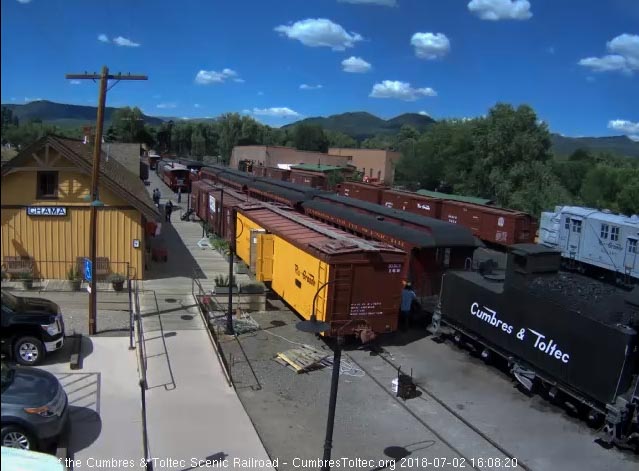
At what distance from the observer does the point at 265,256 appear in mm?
20609

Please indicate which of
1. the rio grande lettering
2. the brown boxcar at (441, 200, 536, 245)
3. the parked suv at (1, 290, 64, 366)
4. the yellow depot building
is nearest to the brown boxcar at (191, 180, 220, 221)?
the yellow depot building

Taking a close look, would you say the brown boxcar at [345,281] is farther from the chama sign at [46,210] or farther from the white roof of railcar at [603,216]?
the white roof of railcar at [603,216]

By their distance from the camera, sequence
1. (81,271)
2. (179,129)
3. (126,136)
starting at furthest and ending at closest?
(179,129) → (126,136) → (81,271)

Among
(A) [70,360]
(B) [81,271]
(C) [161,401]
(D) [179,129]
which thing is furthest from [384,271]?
(D) [179,129]

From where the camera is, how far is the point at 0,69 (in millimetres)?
3441

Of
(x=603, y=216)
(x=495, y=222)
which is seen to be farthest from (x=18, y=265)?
(x=603, y=216)

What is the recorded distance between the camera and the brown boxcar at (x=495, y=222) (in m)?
34.2

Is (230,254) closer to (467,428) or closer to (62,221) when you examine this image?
(467,428)

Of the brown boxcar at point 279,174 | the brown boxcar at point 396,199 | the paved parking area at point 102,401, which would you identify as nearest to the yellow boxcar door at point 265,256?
the paved parking area at point 102,401

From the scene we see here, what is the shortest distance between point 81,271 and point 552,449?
17.4 meters

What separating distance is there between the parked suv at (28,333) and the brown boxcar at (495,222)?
92.1 feet

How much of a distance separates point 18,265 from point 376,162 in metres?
80.5

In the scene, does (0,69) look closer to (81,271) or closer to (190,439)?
(190,439)

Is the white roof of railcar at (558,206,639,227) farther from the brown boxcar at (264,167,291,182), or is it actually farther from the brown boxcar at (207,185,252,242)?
the brown boxcar at (264,167,291,182)
